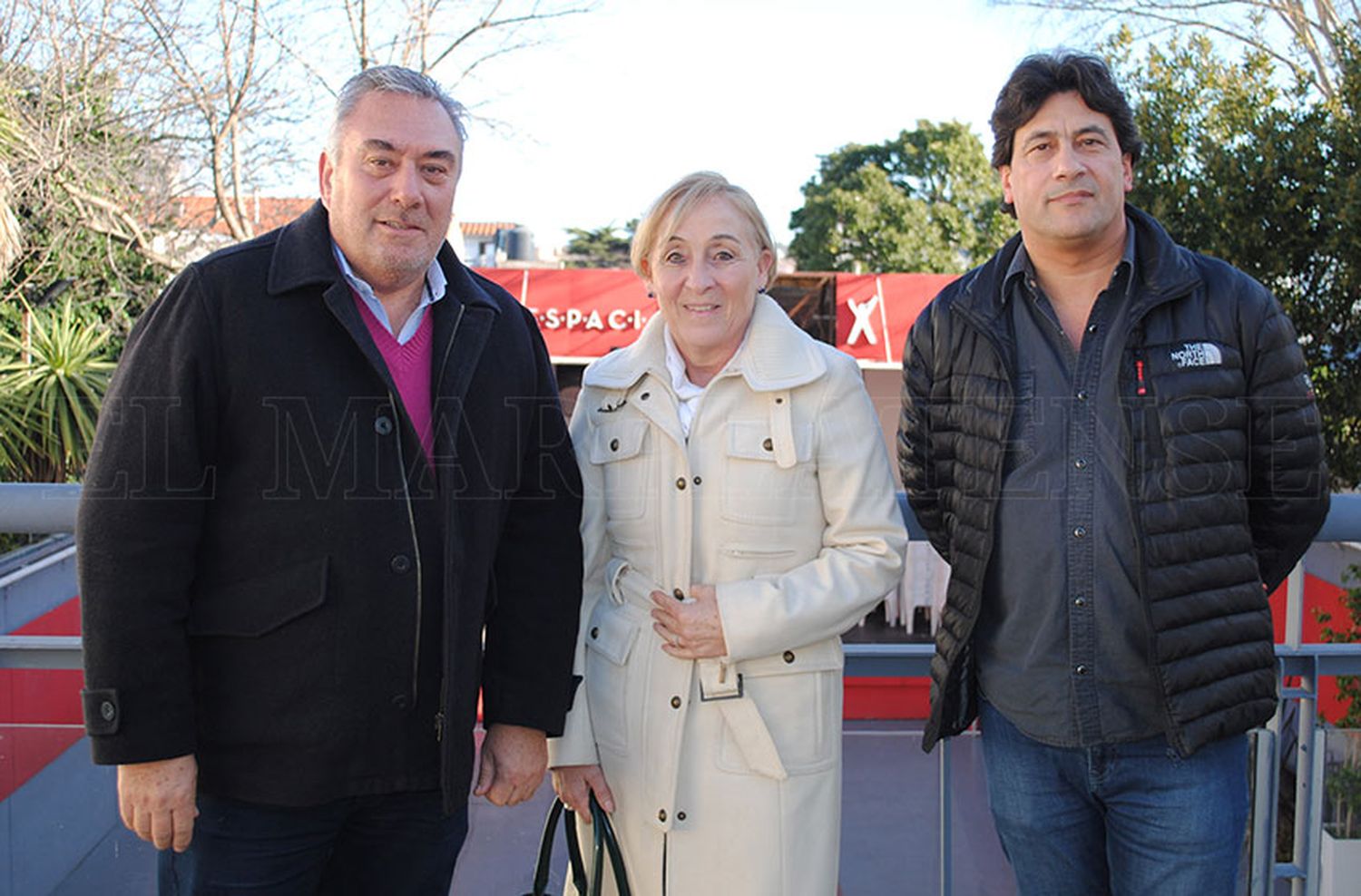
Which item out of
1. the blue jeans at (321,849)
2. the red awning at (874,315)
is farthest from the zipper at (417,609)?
the red awning at (874,315)

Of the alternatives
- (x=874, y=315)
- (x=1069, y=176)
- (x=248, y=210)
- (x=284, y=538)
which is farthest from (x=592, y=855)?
(x=248, y=210)

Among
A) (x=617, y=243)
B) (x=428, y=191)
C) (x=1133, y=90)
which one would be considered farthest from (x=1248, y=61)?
(x=617, y=243)

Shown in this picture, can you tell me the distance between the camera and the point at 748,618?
1.99 meters

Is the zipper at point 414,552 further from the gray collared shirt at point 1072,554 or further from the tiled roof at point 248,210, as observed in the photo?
the tiled roof at point 248,210

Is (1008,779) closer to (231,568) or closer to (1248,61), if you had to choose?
(231,568)

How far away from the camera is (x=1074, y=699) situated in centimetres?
195

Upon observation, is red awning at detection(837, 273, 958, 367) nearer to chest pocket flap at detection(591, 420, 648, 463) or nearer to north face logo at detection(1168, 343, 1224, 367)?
chest pocket flap at detection(591, 420, 648, 463)

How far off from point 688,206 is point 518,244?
56.2 feet

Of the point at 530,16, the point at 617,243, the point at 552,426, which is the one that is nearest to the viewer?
the point at 552,426

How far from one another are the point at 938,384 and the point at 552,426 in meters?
0.75

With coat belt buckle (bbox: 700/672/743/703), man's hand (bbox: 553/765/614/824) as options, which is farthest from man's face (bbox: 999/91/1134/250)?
man's hand (bbox: 553/765/614/824)

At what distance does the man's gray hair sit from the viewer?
1.93m

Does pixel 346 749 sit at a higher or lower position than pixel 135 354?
lower

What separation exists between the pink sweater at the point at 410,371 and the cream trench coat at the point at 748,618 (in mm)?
401
